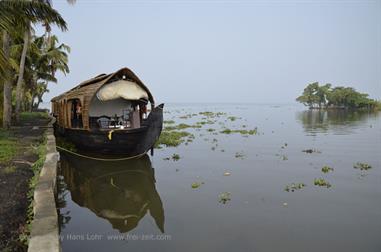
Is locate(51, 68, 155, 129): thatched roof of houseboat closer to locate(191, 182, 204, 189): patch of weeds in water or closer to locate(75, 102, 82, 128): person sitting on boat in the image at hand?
locate(75, 102, 82, 128): person sitting on boat

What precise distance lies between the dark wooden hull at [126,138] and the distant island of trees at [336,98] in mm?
71109

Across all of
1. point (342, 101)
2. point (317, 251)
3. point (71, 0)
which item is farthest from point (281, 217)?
point (342, 101)

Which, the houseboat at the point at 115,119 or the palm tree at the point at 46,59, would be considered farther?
the palm tree at the point at 46,59

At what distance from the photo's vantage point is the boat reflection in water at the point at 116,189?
7055mm

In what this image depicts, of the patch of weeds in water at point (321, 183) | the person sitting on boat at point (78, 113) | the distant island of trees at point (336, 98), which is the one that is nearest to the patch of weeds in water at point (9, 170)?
the person sitting on boat at point (78, 113)

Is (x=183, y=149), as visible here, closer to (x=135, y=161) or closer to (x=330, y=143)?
(x=135, y=161)

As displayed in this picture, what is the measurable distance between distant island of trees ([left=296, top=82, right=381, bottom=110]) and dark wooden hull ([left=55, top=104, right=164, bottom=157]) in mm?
71109

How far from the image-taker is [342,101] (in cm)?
7275

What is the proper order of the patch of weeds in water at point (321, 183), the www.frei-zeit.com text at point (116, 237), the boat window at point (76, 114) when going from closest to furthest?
1. the www.frei-zeit.com text at point (116, 237)
2. the patch of weeds in water at point (321, 183)
3. the boat window at point (76, 114)

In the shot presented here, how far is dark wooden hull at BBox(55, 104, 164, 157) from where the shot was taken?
11.6 metres

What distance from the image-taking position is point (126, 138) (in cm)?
1169

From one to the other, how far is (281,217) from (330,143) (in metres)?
13.6

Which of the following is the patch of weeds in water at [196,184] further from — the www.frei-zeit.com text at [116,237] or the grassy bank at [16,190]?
the grassy bank at [16,190]

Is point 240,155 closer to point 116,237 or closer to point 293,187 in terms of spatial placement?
point 293,187
